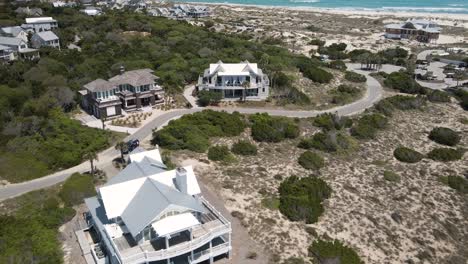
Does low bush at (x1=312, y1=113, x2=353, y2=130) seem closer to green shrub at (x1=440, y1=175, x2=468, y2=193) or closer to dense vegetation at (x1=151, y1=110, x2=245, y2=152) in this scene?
dense vegetation at (x1=151, y1=110, x2=245, y2=152)

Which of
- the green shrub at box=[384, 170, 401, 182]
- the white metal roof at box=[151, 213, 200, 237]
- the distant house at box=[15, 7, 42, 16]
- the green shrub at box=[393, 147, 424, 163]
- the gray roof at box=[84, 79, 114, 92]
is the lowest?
the green shrub at box=[384, 170, 401, 182]

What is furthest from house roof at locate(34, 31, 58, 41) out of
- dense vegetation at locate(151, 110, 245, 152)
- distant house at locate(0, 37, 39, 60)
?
dense vegetation at locate(151, 110, 245, 152)

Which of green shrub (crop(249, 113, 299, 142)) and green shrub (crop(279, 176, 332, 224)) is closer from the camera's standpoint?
green shrub (crop(279, 176, 332, 224))

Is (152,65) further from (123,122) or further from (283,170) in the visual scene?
(283,170)

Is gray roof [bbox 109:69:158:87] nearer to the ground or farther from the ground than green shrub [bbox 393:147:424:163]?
farther from the ground

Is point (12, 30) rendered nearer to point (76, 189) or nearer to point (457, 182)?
point (76, 189)

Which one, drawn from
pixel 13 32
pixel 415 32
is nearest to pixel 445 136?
pixel 415 32

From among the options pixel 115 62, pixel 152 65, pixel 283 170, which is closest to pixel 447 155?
pixel 283 170

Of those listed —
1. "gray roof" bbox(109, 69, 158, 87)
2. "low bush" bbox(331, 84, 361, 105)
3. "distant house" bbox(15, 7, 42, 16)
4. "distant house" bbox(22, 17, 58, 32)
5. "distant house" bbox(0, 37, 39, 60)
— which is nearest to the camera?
"gray roof" bbox(109, 69, 158, 87)
